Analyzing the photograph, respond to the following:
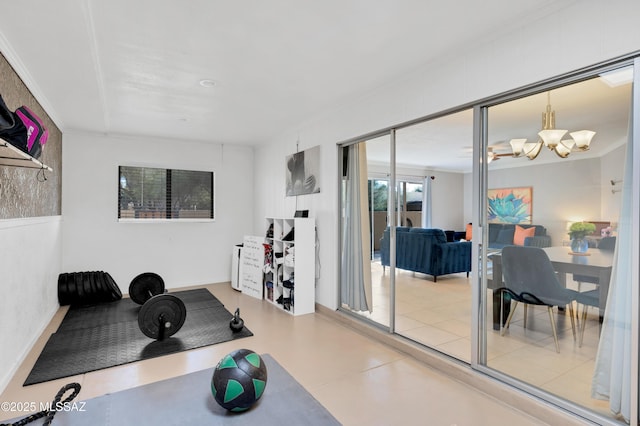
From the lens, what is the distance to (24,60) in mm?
2826

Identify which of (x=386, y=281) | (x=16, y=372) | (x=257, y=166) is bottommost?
(x=16, y=372)

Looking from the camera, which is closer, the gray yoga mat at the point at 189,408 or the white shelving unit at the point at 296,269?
the gray yoga mat at the point at 189,408

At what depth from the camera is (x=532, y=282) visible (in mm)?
2480

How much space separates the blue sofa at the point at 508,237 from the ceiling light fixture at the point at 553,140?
0.52 meters

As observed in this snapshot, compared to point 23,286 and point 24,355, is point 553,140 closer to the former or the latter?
point 23,286

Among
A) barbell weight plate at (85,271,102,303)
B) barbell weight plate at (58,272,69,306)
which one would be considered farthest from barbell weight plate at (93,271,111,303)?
barbell weight plate at (58,272,69,306)

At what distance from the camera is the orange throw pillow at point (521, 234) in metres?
2.45

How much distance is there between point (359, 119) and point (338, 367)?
260 cm

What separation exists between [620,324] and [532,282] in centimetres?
59

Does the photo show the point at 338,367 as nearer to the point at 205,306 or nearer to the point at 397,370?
the point at 397,370

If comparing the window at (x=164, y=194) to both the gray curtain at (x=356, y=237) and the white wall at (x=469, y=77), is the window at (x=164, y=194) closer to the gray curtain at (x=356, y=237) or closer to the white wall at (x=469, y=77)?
the white wall at (x=469, y=77)

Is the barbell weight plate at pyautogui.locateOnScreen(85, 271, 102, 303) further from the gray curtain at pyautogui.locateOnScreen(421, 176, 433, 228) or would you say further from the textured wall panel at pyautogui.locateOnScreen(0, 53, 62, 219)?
the gray curtain at pyautogui.locateOnScreen(421, 176, 433, 228)

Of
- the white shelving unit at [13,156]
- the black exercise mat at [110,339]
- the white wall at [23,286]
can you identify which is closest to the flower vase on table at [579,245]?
the black exercise mat at [110,339]

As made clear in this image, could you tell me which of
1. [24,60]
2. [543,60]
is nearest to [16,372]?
[24,60]
